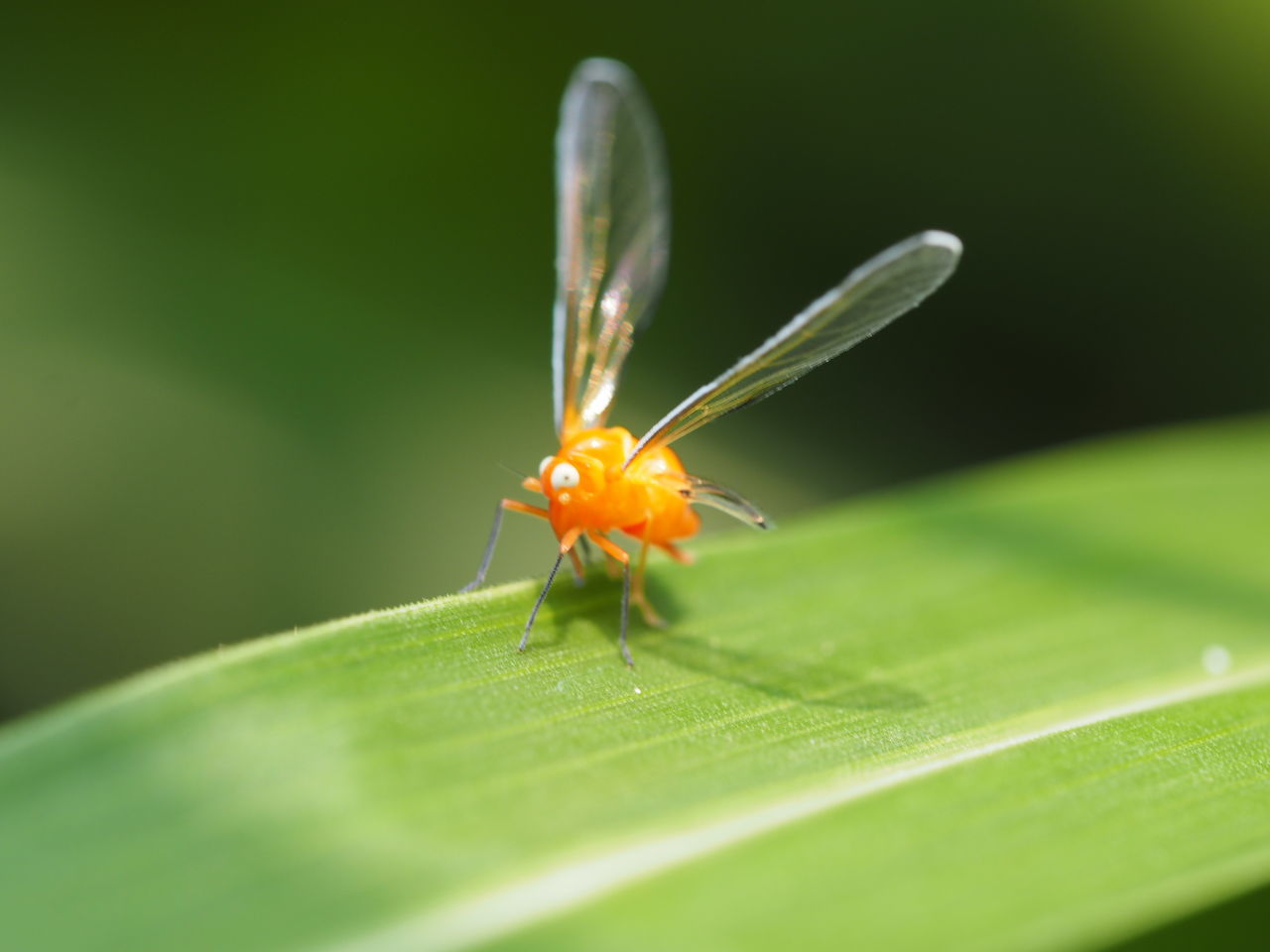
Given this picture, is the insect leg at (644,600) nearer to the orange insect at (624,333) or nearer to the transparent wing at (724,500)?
the orange insect at (624,333)

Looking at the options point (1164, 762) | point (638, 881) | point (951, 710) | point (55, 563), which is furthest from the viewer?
point (55, 563)

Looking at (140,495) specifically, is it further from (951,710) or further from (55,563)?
(951,710)

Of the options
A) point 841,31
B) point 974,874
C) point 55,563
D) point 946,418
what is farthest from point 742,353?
→ point 974,874

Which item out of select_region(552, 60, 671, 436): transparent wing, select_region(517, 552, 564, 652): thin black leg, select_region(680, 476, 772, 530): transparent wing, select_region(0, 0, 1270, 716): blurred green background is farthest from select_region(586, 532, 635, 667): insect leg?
select_region(0, 0, 1270, 716): blurred green background

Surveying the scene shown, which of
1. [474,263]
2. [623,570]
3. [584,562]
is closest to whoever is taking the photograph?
[623,570]

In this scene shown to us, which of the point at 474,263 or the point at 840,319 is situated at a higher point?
the point at 474,263

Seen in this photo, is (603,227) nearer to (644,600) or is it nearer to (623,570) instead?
(623,570)

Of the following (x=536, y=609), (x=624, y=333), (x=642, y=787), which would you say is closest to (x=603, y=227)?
(x=624, y=333)
